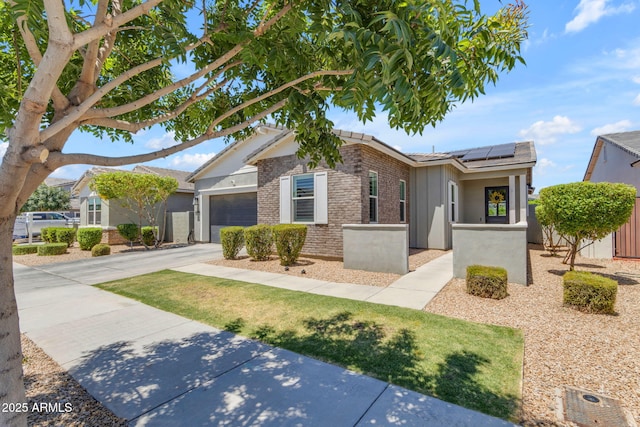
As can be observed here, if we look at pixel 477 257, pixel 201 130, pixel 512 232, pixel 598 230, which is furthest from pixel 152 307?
pixel 598 230

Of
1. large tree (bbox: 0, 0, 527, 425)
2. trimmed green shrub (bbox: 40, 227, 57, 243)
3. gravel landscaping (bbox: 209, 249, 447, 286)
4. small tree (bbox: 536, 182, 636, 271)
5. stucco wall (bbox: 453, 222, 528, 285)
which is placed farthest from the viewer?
trimmed green shrub (bbox: 40, 227, 57, 243)

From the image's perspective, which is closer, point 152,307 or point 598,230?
point 152,307

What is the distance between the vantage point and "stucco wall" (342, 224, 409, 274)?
8.09 metres

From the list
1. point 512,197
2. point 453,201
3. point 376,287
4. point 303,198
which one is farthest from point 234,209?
point 512,197

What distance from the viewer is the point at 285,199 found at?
1149cm

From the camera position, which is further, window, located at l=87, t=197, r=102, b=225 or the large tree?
window, located at l=87, t=197, r=102, b=225

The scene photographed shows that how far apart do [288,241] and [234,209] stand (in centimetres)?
764

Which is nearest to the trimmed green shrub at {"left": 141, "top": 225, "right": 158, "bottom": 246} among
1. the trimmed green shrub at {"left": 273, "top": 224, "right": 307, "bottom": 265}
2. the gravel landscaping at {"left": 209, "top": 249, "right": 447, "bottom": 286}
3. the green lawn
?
the gravel landscaping at {"left": 209, "top": 249, "right": 447, "bottom": 286}

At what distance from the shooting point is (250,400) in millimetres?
2857

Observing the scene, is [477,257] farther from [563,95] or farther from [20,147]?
[20,147]

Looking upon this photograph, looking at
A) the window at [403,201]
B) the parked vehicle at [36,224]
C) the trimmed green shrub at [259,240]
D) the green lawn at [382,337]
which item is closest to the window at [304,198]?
the trimmed green shrub at [259,240]

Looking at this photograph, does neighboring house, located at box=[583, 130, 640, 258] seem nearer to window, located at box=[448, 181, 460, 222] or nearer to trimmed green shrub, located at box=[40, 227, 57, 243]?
window, located at box=[448, 181, 460, 222]

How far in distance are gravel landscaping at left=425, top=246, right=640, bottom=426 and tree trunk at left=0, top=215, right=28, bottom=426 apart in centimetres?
397

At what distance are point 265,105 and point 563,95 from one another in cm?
895
